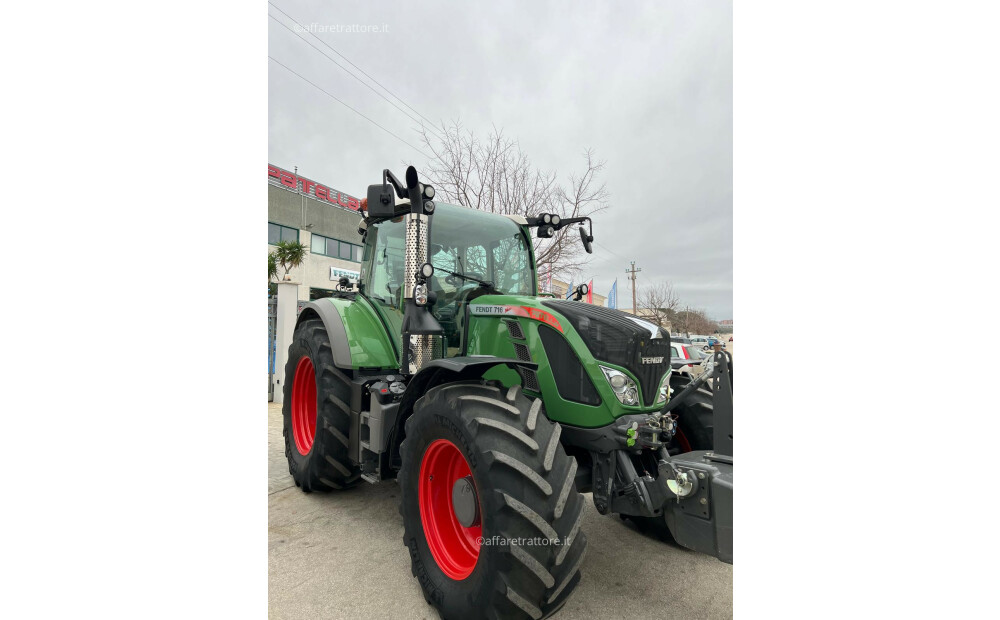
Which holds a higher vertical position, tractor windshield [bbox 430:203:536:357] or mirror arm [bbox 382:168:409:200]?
mirror arm [bbox 382:168:409:200]

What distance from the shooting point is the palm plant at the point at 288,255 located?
67.4ft

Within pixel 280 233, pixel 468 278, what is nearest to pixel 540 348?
pixel 468 278

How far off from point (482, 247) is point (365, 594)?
247 centimetres

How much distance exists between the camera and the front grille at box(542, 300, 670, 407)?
294 centimetres

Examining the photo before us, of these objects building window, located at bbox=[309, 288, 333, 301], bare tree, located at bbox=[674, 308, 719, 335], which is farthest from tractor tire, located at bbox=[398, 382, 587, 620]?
bare tree, located at bbox=[674, 308, 719, 335]

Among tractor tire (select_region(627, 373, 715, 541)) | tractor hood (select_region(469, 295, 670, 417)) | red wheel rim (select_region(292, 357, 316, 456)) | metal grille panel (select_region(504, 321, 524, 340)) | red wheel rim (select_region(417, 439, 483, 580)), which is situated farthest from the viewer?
red wheel rim (select_region(292, 357, 316, 456))

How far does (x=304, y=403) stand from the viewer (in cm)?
489

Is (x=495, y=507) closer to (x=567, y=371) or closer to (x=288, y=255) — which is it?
(x=567, y=371)

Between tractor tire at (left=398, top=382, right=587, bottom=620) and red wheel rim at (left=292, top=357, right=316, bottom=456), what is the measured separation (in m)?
2.32

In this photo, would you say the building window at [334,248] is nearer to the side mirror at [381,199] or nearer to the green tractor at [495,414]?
the green tractor at [495,414]

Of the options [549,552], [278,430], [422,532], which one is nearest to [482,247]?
[422,532]

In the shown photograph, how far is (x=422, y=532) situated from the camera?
2.83 metres

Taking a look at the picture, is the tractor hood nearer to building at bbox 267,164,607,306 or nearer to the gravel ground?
the gravel ground

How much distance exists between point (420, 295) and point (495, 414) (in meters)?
1.11
